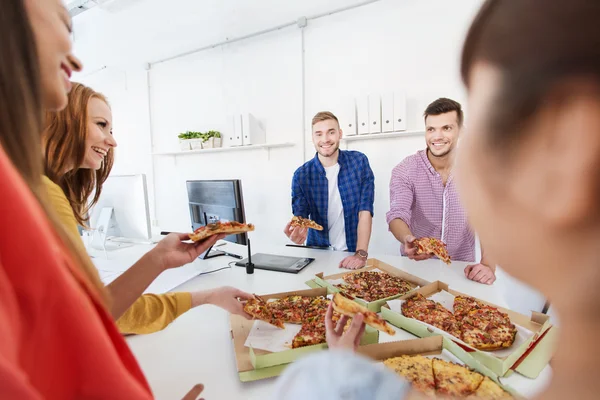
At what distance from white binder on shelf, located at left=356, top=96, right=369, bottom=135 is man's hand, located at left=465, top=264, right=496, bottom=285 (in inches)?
75.1

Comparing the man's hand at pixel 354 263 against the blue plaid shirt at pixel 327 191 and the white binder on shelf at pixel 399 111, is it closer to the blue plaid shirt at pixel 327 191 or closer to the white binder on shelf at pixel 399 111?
the blue plaid shirt at pixel 327 191

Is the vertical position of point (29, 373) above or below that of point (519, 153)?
below

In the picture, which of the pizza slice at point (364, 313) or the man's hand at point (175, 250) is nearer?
the pizza slice at point (364, 313)

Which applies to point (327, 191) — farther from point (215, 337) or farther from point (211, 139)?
point (211, 139)

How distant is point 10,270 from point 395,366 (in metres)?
0.89

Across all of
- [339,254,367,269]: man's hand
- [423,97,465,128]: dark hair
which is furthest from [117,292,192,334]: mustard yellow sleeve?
[423,97,465,128]: dark hair

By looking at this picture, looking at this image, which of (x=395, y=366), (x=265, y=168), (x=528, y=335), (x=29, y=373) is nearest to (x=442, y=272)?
(x=528, y=335)

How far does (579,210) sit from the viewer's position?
0.23 m

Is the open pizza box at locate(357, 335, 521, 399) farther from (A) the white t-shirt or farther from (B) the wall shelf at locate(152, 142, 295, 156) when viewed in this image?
(B) the wall shelf at locate(152, 142, 295, 156)

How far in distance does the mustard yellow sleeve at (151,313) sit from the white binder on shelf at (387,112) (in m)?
2.60

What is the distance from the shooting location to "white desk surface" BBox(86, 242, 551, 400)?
83 centimetres

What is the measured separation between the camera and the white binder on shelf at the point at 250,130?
381cm

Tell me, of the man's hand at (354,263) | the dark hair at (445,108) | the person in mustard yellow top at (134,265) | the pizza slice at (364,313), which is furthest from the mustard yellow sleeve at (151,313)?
the dark hair at (445,108)

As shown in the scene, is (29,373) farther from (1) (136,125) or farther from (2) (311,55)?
(1) (136,125)
